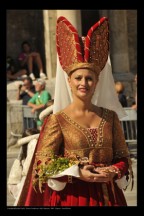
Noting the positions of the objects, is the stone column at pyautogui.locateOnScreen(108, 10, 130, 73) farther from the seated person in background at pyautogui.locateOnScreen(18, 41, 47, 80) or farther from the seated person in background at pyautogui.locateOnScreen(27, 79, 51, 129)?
the seated person in background at pyautogui.locateOnScreen(27, 79, 51, 129)

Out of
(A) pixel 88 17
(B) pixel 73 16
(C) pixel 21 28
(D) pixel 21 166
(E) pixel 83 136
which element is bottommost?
(D) pixel 21 166

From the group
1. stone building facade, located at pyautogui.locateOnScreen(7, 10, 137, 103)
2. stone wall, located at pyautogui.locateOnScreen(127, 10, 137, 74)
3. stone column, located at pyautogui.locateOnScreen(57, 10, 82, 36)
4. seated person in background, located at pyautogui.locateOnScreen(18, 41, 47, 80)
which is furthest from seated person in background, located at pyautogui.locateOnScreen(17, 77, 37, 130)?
stone wall, located at pyautogui.locateOnScreen(127, 10, 137, 74)

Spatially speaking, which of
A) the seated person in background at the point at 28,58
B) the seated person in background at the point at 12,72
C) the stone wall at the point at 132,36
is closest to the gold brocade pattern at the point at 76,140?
the seated person in background at the point at 12,72

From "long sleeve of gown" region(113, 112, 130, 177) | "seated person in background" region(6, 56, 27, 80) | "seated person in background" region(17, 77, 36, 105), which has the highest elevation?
"seated person in background" region(6, 56, 27, 80)

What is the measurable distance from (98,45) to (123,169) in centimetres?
97

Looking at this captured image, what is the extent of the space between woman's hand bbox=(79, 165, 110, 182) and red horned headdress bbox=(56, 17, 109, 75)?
0.77 m

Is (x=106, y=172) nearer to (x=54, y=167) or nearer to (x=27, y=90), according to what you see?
(x=54, y=167)

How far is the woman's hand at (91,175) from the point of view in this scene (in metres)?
6.92

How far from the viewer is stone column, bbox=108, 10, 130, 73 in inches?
879

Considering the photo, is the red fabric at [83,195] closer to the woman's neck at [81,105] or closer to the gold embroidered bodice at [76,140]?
the gold embroidered bodice at [76,140]

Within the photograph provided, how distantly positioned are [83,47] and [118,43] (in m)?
15.2

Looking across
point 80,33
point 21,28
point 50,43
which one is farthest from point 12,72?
point 21,28

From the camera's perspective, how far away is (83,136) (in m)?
7.13
